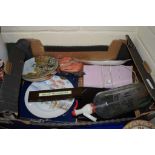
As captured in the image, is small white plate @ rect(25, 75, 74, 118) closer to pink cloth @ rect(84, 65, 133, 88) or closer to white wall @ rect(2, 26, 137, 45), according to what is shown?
pink cloth @ rect(84, 65, 133, 88)

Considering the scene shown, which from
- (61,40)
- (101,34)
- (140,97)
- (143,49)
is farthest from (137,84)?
(61,40)

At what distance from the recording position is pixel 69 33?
0.95 metres

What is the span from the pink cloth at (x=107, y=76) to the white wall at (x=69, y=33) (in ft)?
0.45

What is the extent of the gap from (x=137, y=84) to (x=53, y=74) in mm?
346

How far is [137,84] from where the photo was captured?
801mm

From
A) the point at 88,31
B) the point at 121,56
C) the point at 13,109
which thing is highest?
the point at 88,31

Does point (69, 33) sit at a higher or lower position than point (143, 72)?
higher

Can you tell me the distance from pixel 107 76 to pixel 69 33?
0.26 m

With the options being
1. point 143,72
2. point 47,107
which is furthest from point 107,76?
point 47,107

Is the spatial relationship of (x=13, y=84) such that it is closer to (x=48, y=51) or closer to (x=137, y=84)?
(x=48, y=51)

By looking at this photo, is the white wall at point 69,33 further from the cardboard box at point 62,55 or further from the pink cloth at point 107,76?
the pink cloth at point 107,76

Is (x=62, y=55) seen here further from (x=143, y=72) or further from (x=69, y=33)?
(x=143, y=72)

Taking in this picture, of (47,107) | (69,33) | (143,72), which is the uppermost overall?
(69,33)

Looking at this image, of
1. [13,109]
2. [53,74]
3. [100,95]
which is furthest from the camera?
[53,74]
